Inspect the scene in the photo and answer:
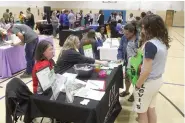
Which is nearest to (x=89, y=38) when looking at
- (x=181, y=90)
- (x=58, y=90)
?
(x=181, y=90)

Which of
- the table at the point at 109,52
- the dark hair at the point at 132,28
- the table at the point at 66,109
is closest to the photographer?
the table at the point at 66,109

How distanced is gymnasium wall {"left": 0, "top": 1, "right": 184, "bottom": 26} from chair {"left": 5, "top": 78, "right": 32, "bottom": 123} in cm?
1393

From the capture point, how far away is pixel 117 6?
55.7 ft

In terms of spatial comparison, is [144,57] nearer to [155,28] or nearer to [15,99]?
[155,28]

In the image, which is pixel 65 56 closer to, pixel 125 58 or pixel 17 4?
pixel 125 58

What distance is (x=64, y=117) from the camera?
1877mm

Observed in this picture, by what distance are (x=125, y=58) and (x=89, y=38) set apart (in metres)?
1.19

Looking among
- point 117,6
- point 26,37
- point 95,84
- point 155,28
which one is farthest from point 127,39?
point 117,6

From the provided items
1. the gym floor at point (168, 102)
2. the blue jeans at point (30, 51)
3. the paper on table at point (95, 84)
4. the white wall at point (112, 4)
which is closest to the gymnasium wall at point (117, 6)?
the white wall at point (112, 4)

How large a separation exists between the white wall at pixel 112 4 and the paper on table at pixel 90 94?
14.3 m

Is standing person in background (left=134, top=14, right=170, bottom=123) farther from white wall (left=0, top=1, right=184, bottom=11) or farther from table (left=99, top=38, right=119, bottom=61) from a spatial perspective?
white wall (left=0, top=1, right=184, bottom=11)

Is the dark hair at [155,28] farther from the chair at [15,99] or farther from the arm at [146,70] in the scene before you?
the chair at [15,99]

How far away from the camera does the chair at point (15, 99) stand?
7.02 feet

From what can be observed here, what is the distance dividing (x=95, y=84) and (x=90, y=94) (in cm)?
24
